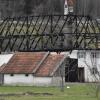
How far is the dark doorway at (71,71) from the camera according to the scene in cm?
7247

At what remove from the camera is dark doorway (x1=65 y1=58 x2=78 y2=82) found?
238ft

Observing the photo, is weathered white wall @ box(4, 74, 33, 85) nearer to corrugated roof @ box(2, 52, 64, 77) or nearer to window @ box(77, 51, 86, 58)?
corrugated roof @ box(2, 52, 64, 77)

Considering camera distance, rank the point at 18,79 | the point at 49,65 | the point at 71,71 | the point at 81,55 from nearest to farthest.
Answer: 1. the point at 18,79
2. the point at 49,65
3. the point at 71,71
4. the point at 81,55

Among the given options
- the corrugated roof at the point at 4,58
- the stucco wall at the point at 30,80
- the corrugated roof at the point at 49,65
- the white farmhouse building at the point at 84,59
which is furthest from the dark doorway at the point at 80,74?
the stucco wall at the point at 30,80

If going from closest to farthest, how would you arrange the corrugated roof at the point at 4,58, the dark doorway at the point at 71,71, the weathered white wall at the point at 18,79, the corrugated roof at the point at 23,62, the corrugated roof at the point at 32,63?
the weathered white wall at the point at 18,79 < the corrugated roof at the point at 32,63 < the corrugated roof at the point at 23,62 < the corrugated roof at the point at 4,58 < the dark doorway at the point at 71,71

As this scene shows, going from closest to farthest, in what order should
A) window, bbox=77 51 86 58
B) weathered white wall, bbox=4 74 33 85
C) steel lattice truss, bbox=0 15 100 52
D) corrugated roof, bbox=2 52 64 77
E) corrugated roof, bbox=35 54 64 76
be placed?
steel lattice truss, bbox=0 15 100 52
weathered white wall, bbox=4 74 33 85
corrugated roof, bbox=35 54 64 76
corrugated roof, bbox=2 52 64 77
window, bbox=77 51 86 58

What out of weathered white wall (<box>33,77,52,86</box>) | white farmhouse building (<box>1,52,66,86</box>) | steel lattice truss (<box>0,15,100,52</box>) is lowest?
weathered white wall (<box>33,77,52,86</box>)

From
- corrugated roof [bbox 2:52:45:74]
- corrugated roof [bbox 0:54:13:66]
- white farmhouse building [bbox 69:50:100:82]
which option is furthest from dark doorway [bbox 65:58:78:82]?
corrugated roof [bbox 0:54:13:66]

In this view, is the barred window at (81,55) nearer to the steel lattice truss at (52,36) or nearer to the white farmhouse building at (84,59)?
the white farmhouse building at (84,59)

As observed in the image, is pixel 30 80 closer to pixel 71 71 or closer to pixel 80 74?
pixel 71 71

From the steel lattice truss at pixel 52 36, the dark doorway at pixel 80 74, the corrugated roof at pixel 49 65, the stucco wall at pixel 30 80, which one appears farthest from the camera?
the dark doorway at pixel 80 74

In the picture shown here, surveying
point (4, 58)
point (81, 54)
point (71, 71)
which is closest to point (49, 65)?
point (71, 71)

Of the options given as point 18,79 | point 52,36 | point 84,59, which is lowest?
point 18,79

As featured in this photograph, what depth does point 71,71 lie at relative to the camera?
72875 millimetres
